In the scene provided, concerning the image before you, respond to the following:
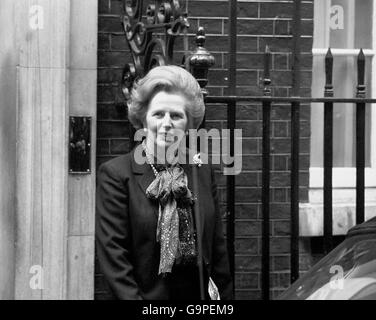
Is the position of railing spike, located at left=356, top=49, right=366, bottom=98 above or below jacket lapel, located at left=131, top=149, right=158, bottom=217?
above

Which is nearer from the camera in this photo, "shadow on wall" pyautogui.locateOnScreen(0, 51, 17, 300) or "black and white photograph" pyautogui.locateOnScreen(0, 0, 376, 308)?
"black and white photograph" pyautogui.locateOnScreen(0, 0, 376, 308)

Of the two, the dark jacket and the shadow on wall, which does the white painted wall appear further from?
the dark jacket

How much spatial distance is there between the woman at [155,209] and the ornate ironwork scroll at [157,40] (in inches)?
13.2

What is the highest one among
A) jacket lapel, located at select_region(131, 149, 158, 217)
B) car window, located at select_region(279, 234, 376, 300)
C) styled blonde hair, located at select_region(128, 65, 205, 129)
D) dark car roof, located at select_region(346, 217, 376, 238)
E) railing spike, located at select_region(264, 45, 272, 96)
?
railing spike, located at select_region(264, 45, 272, 96)

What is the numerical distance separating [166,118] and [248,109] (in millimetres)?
1995

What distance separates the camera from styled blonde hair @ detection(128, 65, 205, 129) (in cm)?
491

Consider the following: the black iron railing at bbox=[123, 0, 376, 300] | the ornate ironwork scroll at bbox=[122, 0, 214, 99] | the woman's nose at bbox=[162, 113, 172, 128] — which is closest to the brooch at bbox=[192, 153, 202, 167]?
the woman's nose at bbox=[162, 113, 172, 128]

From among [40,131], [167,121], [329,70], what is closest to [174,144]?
[167,121]

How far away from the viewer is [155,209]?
16.2ft

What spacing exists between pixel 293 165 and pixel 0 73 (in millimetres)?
1793

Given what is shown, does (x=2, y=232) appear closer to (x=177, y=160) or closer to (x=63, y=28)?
(x=63, y=28)

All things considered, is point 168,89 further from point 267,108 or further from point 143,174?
point 267,108

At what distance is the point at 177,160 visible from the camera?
4988mm

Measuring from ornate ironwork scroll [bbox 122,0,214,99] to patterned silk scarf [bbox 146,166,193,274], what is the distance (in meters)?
0.64
